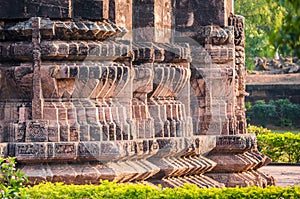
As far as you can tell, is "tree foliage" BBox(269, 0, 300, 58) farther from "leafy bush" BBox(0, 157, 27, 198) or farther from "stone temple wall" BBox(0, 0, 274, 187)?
"stone temple wall" BBox(0, 0, 274, 187)

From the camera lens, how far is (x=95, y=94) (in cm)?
1286

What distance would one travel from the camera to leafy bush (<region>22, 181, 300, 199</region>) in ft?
37.8

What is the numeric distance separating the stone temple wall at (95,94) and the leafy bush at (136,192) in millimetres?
535

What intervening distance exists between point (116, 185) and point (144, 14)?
3392mm

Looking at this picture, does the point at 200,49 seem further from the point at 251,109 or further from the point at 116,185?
the point at 251,109

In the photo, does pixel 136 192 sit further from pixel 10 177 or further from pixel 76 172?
pixel 10 177

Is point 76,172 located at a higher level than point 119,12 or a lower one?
lower

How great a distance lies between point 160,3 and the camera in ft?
49.6

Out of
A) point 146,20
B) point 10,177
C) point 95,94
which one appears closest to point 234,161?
point 146,20

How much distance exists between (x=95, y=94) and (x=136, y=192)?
149cm

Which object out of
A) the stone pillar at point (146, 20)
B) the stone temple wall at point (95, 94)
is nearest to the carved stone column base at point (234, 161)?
the stone temple wall at point (95, 94)

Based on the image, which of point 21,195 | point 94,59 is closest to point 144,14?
point 94,59

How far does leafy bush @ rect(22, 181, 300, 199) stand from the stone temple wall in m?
0.54

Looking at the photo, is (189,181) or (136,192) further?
(189,181)
